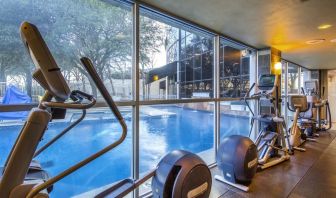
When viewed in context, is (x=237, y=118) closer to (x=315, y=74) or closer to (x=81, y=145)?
(x=81, y=145)

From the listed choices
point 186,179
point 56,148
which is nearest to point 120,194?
point 186,179

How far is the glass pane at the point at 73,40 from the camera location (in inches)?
73.7

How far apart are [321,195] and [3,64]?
3.82 metres

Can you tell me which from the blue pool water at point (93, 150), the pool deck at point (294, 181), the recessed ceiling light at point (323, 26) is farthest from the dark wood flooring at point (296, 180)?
the recessed ceiling light at point (323, 26)

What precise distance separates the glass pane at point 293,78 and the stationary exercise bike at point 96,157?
6.54 metres

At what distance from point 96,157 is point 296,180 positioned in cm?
309

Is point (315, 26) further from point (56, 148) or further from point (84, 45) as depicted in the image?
point (56, 148)

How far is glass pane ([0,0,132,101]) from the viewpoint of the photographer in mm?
1873

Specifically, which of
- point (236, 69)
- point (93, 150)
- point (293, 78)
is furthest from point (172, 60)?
point (293, 78)

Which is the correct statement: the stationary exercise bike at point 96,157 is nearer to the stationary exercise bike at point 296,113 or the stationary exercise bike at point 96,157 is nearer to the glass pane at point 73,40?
the glass pane at point 73,40

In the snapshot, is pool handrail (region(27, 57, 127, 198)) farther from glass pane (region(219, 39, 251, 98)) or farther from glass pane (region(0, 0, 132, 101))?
glass pane (region(219, 39, 251, 98))

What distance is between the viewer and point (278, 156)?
4016 millimetres

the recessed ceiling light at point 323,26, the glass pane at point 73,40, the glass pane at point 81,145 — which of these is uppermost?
the recessed ceiling light at point 323,26

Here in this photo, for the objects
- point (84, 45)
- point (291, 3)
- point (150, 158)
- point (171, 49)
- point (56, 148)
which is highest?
point (291, 3)
